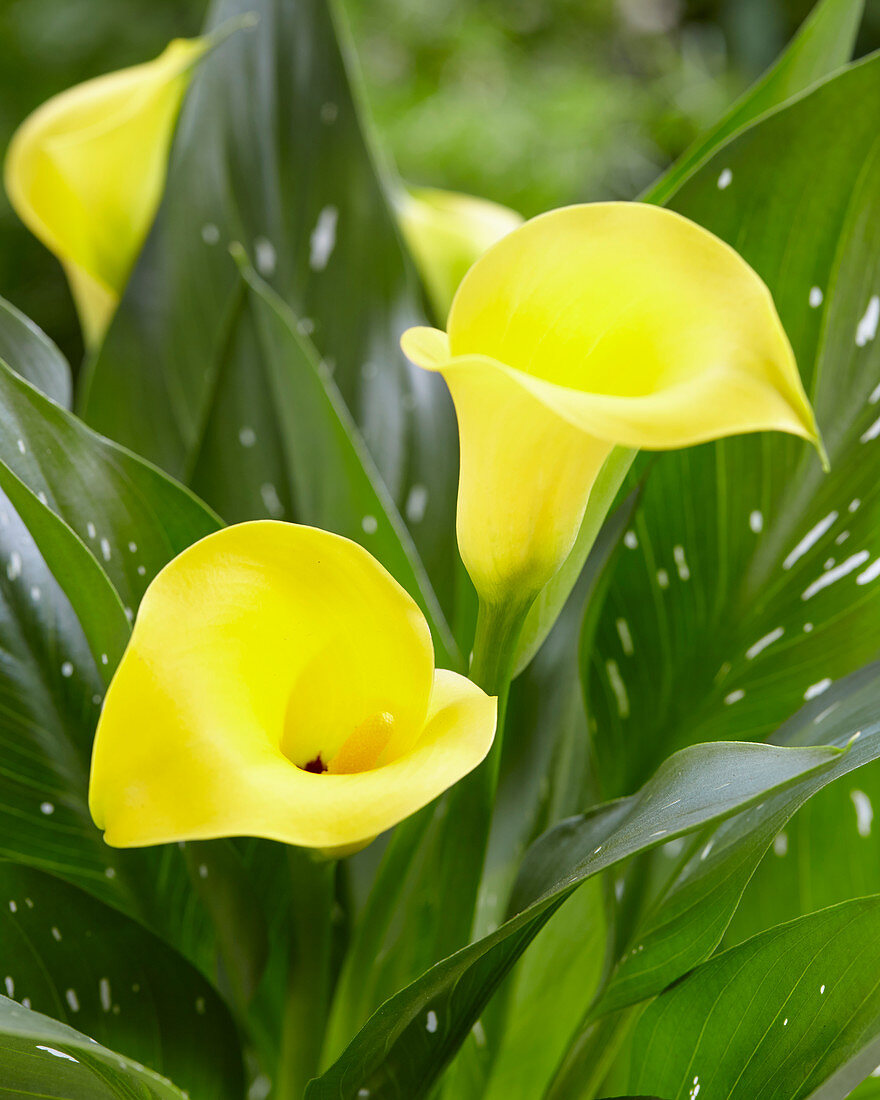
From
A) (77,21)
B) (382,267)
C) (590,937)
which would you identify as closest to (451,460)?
(382,267)

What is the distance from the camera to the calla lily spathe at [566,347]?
7.2 inches

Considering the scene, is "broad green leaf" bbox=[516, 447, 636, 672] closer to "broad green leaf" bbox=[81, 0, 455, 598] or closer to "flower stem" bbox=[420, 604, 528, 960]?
"flower stem" bbox=[420, 604, 528, 960]

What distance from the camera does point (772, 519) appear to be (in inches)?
12.2

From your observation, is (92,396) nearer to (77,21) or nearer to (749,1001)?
(749,1001)

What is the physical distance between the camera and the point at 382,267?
Result: 1.34ft

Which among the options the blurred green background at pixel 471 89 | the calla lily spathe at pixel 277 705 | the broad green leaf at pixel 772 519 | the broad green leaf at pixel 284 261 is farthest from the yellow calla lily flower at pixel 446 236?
the blurred green background at pixel 471 89

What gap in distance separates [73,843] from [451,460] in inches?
8.1

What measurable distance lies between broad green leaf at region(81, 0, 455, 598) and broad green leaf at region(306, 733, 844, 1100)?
16 cm

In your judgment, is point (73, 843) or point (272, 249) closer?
point (73, 843)

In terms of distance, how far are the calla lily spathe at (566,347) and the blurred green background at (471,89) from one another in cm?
154

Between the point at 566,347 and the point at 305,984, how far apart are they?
0.57ft

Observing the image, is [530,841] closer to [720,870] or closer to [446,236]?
[720,870]

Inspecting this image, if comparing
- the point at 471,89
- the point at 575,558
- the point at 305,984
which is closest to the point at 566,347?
the point at 575,558

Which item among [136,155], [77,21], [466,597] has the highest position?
[77,21]
